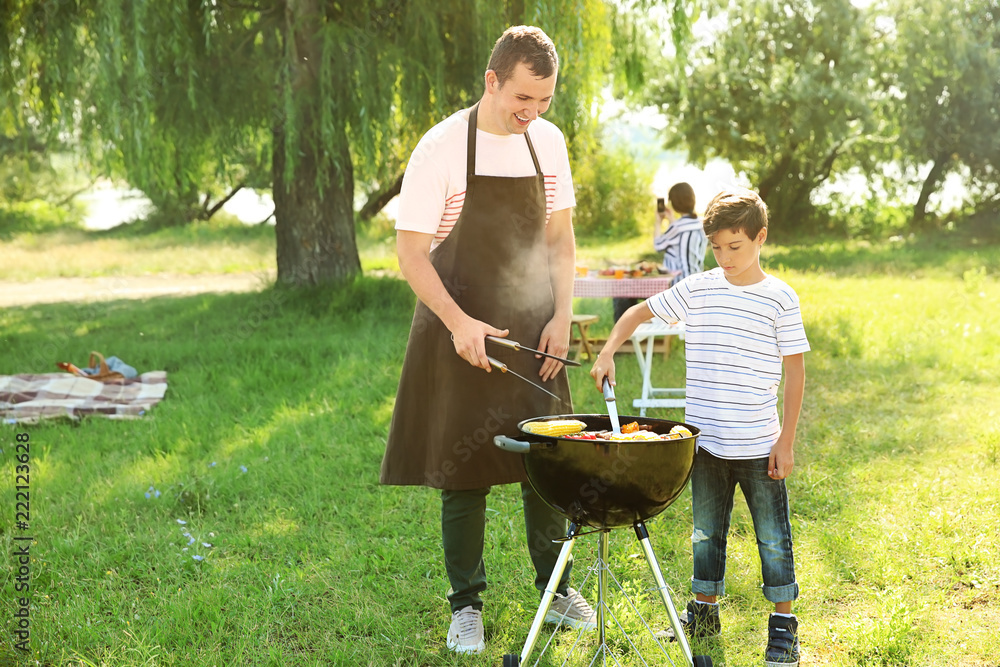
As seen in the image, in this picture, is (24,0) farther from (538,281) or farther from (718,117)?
(718,117)

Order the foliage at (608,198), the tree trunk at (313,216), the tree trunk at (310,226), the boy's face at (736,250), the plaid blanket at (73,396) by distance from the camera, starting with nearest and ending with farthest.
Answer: the boy's face at (736,250)
the plaid blanket at (73,396)
the tree trunk at (313,216)
the tree trunk at (310,226)
the foliage at (608,198)

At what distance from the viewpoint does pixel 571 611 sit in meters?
3.17

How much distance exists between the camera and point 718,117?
18.3m

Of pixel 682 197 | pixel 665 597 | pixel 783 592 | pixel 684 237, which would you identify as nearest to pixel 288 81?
pixel 682 197

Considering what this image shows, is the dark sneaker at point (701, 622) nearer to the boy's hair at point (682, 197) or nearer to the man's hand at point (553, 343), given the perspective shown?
the man's hand at point (553, 343)

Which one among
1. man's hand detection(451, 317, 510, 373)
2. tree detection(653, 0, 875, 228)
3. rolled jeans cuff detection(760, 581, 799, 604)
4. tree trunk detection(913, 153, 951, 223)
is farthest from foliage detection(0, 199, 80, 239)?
rolled jeans cuff detection(760, 581, 799, 604)

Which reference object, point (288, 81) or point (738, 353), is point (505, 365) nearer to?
point (738, 353)

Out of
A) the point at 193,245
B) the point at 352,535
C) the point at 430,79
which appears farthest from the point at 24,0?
the point at 193,245

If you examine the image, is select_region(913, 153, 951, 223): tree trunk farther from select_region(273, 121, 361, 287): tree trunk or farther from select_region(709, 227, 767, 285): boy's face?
select_region(709, 227, 767, 285): boy's face

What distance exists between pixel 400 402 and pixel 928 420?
13.4 ft

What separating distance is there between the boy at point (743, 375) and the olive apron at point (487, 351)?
0.35 meters

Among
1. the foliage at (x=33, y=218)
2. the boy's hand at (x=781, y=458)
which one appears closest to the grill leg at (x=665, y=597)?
the boy's hand at (x=781, y=458)

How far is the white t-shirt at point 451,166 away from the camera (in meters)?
2.74

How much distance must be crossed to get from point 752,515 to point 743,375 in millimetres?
475
